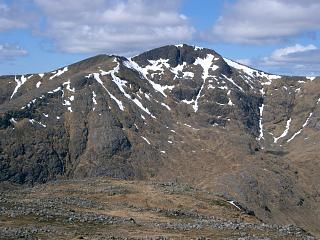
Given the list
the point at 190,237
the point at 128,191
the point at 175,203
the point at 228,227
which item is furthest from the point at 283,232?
the point at 128,191

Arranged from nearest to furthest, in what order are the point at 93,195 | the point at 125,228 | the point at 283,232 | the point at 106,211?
the point at 125,228 < the point at 283,232 < the point at 106,211 < the point at 93,195

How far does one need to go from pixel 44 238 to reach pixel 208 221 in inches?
927

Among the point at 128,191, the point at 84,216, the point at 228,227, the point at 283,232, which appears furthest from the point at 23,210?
the point at 128,191

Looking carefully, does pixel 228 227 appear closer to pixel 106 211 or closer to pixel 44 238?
pixel 106 211

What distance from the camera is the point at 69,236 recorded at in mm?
43719

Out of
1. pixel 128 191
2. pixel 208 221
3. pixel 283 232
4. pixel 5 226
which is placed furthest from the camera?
pixel 128 191

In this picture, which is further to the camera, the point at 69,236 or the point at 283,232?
the point at 283,232

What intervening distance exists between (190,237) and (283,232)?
12.5m

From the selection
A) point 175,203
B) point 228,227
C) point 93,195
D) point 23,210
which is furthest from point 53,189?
point 228,227

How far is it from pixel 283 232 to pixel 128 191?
3909 centimetres

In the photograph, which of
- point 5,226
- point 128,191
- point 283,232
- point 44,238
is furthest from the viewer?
point 128,191

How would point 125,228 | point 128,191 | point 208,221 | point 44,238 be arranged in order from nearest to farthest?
1. point 44,238
2. point 125,228
3. point 208,221
4. point 128,191

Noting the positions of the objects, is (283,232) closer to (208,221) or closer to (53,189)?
(208,221)

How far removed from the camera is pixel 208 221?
197 ft
